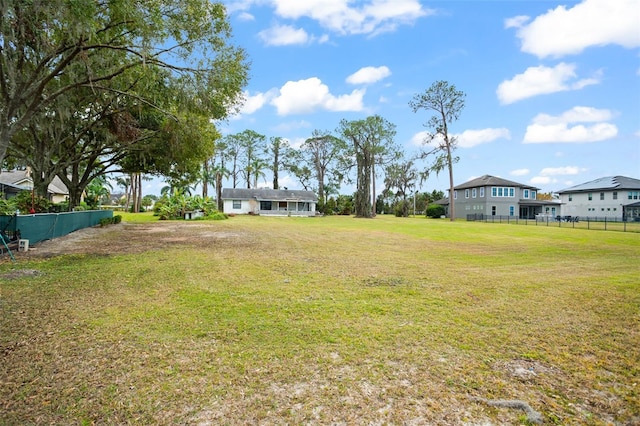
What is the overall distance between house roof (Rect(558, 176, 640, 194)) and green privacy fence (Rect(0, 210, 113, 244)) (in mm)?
53041

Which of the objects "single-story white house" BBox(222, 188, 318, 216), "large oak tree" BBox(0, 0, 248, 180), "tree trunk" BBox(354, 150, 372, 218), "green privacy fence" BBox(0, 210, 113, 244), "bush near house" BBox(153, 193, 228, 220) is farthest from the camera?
"single-story white house" BBox(222, 188, 318, 216)

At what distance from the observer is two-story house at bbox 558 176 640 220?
4009cm

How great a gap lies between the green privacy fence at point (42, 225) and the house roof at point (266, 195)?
30504 mm

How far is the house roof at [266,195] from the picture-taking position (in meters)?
48.5

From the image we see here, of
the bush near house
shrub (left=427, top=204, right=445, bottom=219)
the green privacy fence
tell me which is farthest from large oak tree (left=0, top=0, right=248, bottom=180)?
shrub (left=427, top=204, right=445, bottom=219)

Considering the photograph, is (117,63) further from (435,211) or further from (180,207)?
Answer: (435,211)

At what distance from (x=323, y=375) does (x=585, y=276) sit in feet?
24.6

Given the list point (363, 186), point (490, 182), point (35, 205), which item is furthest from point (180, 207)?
point (490, 182)

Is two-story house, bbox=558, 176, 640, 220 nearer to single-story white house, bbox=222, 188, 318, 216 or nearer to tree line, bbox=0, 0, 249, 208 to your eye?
single-story white house, bbox=222, 188, 318, 216

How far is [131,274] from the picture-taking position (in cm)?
762

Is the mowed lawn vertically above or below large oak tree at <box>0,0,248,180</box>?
below

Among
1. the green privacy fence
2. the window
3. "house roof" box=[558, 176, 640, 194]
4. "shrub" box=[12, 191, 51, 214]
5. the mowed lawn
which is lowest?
the mowed lawn

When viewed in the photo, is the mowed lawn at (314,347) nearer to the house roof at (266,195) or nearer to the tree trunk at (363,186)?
the tree trunk at (363,186)

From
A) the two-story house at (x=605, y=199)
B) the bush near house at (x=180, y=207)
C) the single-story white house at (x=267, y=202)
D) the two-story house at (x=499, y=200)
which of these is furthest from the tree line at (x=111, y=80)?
the two-story house at (x=605, y=199)
